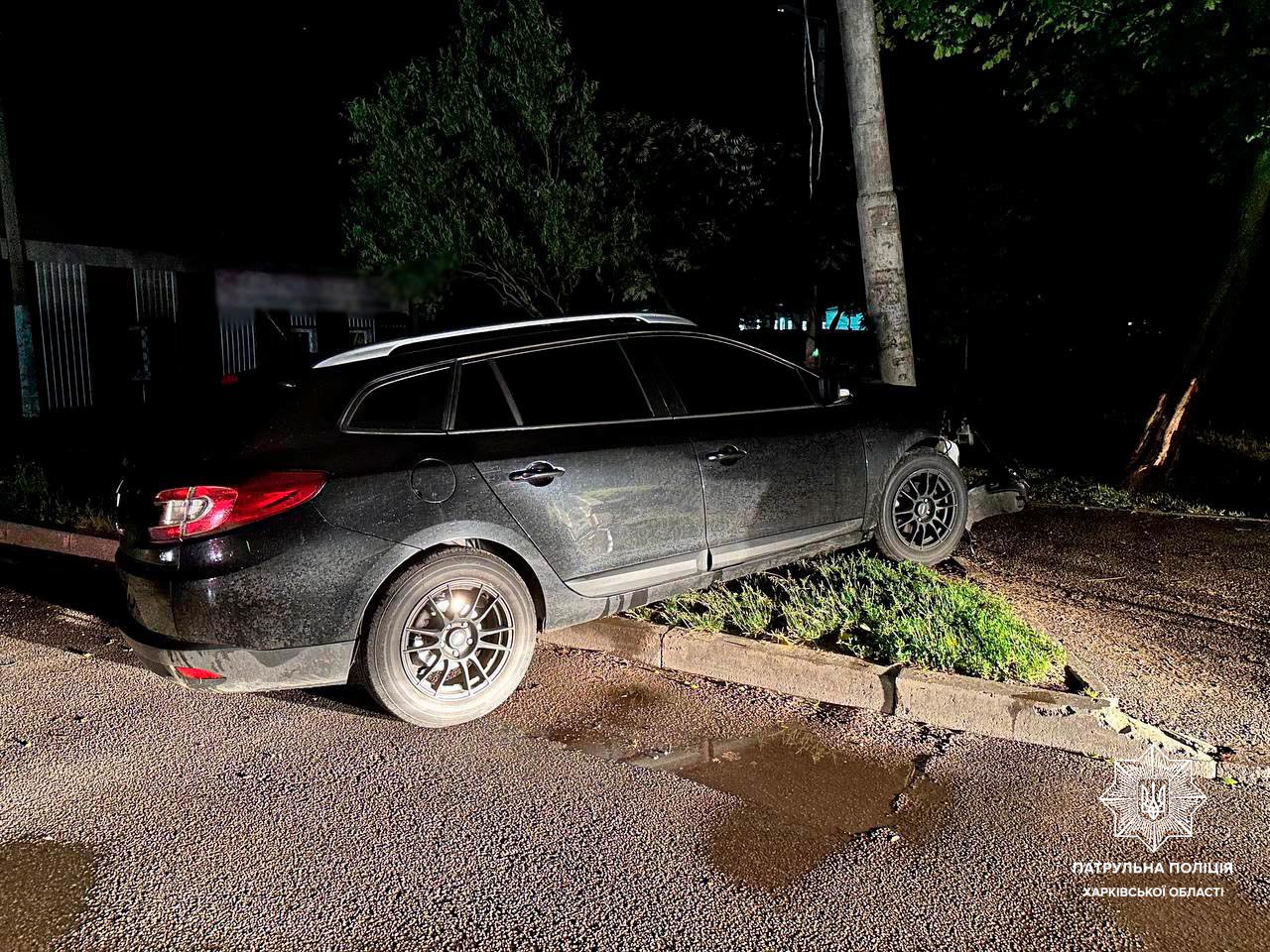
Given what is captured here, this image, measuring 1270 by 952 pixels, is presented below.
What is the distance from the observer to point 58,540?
297 inches

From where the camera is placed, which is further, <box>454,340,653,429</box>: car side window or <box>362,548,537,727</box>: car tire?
<box>454,340,653,429</box>: car side window

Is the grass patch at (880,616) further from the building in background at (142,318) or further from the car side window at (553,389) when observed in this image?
the building in background at (142,318)

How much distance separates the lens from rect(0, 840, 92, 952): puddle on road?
9.35 ft

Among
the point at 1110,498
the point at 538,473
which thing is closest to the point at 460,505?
the point at 538,473

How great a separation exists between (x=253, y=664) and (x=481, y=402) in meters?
1.42

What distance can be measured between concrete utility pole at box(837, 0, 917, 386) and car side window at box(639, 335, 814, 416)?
200 centimetres

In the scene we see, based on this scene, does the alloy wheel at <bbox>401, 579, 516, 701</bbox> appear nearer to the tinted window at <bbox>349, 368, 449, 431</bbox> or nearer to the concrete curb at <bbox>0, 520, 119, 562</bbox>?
the tinted window at <bbox>349, 368, 449, 431</bbox>

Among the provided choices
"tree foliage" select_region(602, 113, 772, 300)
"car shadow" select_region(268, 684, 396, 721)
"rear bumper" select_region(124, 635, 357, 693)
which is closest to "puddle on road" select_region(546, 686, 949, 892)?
"car shadow" select_region(268, 684, 396, 721)

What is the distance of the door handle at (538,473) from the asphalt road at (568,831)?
1033mm

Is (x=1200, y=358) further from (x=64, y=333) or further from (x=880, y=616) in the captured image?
(x=64, y=333)

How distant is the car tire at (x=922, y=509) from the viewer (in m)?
5.86

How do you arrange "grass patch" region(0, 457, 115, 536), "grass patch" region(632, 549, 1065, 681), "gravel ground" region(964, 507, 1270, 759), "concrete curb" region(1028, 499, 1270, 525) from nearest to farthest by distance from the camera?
"gravel ground" region(964, 507, 1270, 759)
"grass patch" region(632, 549, 1065, 681)
"grass patch" region(0, 457, 115, 536)
"concrete curb" region(1028, 499, 1270, 525)
